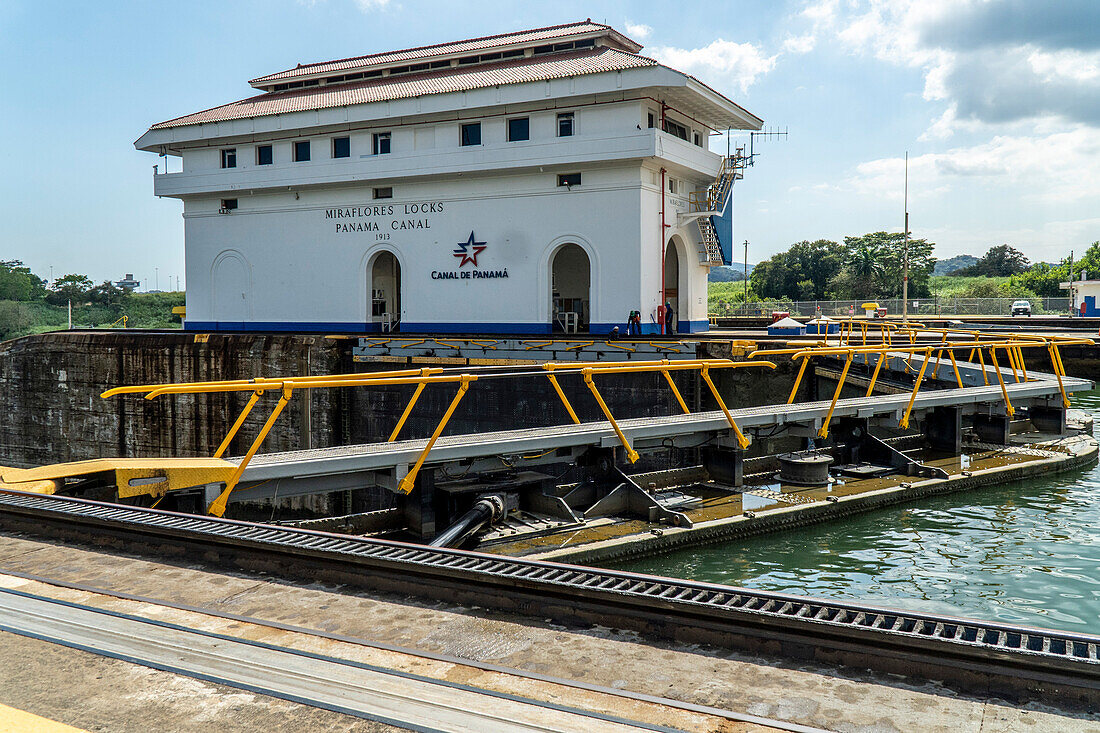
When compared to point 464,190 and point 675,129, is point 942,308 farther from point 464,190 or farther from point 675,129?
point 464,190

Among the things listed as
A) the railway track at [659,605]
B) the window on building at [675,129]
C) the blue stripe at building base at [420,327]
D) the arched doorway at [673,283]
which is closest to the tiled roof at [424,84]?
the window on building at [675,129]

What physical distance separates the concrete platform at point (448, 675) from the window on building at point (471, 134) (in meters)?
23.1

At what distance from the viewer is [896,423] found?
42.6 feet

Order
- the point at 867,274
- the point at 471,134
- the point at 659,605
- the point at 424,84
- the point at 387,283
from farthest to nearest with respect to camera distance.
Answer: the point at 867,274 → the point at 387,283 → the point at 424,84 → the point at 471,134 → the point at 659,605

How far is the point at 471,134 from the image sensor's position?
26.3 m

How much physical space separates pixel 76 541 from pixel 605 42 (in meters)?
26.9

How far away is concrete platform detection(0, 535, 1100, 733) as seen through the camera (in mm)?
3299

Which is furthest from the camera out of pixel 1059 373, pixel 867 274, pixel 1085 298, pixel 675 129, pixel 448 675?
pixel 867 274

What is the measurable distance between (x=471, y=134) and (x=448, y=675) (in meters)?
24.5

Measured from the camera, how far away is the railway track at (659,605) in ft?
12.0

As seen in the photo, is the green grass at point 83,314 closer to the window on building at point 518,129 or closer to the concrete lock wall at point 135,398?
the concrete lock wall at point 135,398

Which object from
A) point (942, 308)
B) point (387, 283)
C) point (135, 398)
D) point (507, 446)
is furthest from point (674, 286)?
point (942, 308)

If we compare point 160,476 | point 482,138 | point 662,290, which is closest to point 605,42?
point 482,138

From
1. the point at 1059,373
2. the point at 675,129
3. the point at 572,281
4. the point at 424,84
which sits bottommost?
the point at 1059,373
